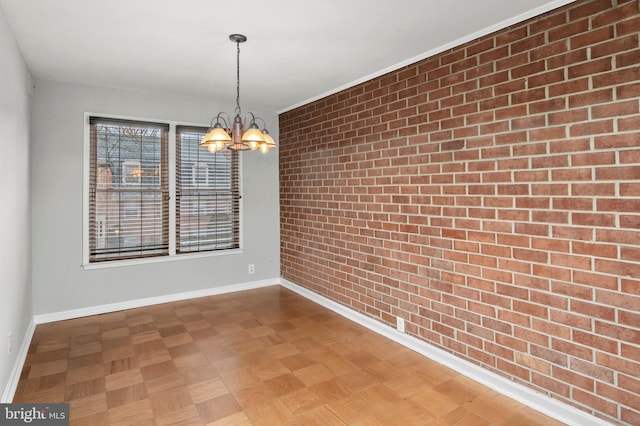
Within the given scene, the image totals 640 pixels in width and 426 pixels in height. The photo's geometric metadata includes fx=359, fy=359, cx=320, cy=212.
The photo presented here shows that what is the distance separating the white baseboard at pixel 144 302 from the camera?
3.83m

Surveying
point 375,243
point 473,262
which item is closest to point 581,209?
point 473,262

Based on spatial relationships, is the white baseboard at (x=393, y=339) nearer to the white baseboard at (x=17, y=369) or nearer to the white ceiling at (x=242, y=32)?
the white baseboard at (x=17, y=369)

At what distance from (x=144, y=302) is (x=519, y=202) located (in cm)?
410

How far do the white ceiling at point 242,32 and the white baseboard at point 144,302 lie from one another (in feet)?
8.13

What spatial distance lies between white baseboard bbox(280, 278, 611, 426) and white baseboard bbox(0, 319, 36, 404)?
283cm

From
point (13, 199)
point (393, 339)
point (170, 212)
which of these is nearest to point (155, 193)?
point (170, 212)

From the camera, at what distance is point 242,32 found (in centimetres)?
267

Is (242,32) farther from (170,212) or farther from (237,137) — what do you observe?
(170,212)

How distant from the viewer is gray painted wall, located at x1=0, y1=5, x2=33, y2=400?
229cm

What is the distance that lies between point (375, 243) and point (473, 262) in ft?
3.58

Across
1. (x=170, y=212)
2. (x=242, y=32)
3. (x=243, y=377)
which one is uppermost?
(x=242, y=32)

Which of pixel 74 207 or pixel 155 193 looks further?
pixel 155 193

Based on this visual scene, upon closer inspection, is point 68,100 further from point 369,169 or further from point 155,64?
point 369,169

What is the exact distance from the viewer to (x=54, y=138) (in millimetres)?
3770
